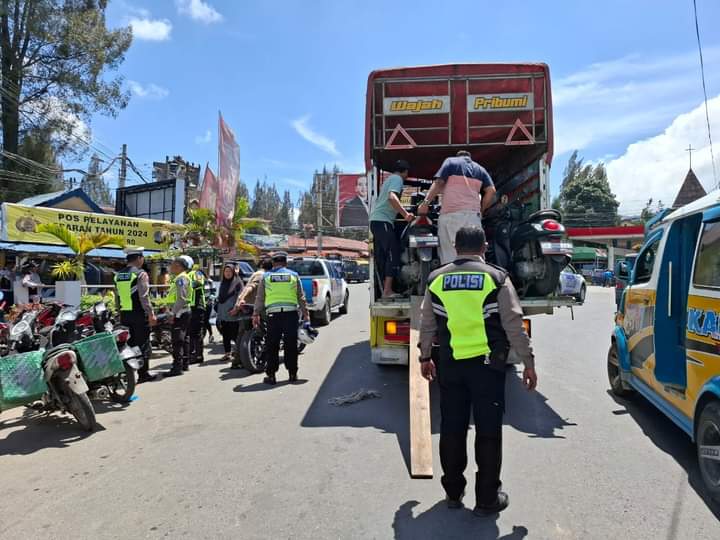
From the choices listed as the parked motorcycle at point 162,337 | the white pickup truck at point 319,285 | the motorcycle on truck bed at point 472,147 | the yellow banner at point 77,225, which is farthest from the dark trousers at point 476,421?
the yellow banner at point 77,225

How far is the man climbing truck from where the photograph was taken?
5.61 metres

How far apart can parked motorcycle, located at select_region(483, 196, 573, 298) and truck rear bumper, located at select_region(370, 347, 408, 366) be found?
5.09ft

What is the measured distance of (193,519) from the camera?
3.12 m

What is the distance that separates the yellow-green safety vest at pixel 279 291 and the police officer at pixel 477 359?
3.80 meters

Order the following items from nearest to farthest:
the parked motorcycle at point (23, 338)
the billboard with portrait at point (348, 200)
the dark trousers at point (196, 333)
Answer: the parked motorcycle at point (23, 338) → the dark trousers at point (196, 333) → the billboard with portrait at point (348, 200)

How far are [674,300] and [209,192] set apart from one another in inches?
486

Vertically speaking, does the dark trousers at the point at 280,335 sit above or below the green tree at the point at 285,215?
below

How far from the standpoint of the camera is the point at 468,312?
3150 mm

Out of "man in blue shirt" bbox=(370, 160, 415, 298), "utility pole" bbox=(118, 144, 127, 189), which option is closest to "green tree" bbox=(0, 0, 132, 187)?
"utility pole" bbox=(118, 144, 127, 189)

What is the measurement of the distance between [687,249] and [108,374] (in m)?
5.87

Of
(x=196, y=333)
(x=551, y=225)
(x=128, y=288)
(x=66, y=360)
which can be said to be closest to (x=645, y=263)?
(x=551, y=225)

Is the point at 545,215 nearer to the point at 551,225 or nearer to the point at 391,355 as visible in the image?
the point at 551,225

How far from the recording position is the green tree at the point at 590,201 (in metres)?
56.8

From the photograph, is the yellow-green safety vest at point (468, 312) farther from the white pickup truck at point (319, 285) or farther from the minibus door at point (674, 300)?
the white pickup truck at point (319, 285)
